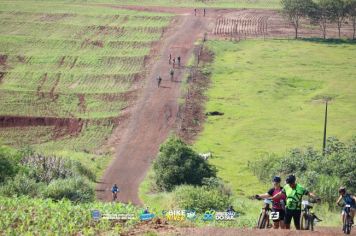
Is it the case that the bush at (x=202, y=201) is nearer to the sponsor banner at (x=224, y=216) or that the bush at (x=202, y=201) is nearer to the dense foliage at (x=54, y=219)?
the sponsor banner at (x=224, y=216)

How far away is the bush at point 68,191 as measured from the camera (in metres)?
32.9

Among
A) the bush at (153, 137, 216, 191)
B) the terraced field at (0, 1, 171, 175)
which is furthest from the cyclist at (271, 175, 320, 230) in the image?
the terraced field at (0, 1, 171, 175)

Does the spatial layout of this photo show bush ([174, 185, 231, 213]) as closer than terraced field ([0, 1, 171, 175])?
Yes

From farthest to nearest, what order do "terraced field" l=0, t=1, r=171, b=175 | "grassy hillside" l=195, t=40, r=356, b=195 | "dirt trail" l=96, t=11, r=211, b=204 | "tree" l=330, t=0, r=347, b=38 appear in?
1. "tree" l=330, t=0, r=347, b=38
2. "terraced field" l=0, t=1, r=171, b=175
3. "grassy hillside" l=195, t=40, r=356, b=195
4. "dirt trail" l=96, t=11, r=211, b=204

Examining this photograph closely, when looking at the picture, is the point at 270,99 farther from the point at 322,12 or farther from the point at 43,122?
the point at 322,12

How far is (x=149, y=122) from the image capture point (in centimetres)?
6562

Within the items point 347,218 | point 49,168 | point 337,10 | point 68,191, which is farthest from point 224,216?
point 337,10

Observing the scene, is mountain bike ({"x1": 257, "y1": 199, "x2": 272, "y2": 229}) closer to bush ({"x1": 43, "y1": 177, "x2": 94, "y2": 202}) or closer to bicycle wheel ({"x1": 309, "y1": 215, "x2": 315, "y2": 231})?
bicycle wheel ({"x1": 309, "y1": 215, "x2": 315, "y2": 231})

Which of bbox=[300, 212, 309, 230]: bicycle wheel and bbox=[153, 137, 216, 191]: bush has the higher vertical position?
bbox=[300, 212, 309, 230]: bicycle wheel

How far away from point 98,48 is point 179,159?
43.1 meters

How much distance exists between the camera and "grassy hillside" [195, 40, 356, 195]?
58.8 m

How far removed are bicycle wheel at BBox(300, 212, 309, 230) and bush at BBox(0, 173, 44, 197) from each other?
1482 cm

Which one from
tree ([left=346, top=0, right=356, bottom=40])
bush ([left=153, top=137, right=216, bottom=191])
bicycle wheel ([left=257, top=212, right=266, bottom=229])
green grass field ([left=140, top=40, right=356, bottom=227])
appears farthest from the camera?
tree ([left=346, top=0, right=356, bottom=40])

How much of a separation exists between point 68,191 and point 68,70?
47042mm
